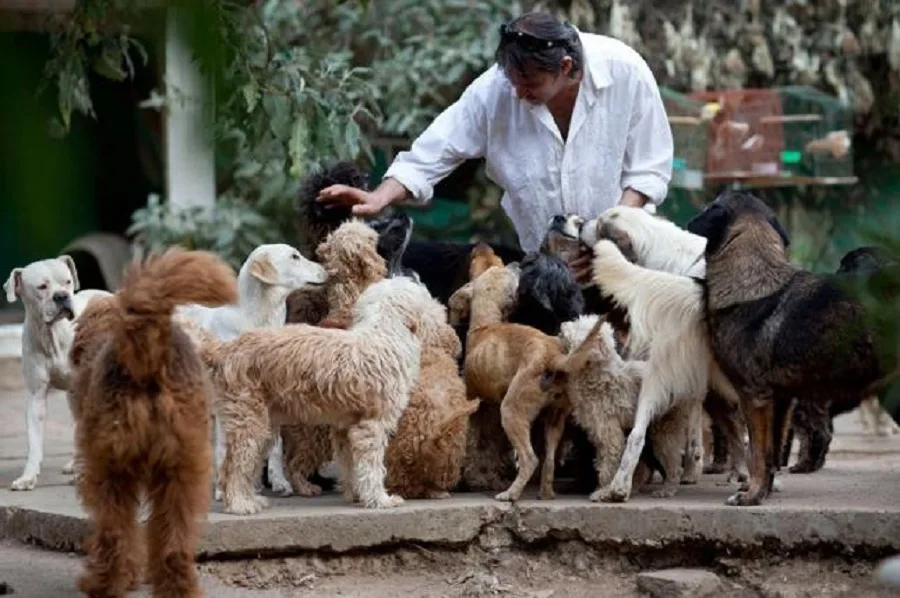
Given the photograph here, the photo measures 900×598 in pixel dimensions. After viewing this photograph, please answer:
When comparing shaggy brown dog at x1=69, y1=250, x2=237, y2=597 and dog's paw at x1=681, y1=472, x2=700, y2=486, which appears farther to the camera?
dog's paw at x1=681, y1=472, x2=700, y2=486

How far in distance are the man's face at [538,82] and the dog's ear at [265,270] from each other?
126cm

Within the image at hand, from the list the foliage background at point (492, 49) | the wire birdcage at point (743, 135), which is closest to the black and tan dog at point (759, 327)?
the foliage background at point (492, 49)

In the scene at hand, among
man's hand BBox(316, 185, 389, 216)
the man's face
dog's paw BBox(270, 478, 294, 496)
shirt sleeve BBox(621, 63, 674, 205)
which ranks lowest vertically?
dog's paw BBox(270, 478, 294, 496)

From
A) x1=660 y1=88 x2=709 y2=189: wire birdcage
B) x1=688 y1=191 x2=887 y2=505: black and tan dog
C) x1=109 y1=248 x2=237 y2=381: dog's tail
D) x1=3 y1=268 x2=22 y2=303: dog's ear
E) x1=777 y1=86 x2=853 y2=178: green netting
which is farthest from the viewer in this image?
x1=777 y1=86 x2=853 y2=178: green netting

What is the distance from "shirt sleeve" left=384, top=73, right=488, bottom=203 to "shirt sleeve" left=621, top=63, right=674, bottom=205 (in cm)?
70

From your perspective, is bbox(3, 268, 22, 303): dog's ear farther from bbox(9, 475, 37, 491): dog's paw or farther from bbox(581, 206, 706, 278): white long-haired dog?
bbox(9, 475, 37, 491): dog's paw

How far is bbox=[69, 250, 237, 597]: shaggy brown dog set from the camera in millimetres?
4797

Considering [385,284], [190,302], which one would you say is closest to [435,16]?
[385,284]

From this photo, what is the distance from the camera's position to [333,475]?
23.8ft

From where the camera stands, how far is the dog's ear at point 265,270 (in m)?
6.62

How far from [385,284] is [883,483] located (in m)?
2.25

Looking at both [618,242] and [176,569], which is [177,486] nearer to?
[176,569]

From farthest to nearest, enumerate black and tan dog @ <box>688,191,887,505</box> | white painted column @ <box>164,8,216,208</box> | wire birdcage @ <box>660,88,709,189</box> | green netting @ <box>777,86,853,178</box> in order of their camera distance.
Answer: green netting @ <box>777,86,853,178</box>
wire birdcage @ <box>660,88,709,189</box>
black and tan dog @ <box>688,191,887,505</box>
white painted column @ <box>164,8,216,208</box>

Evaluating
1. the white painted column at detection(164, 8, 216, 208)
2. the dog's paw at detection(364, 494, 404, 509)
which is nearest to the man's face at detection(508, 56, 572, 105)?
the dog's paw at detection(364, 494, 404, 509)
